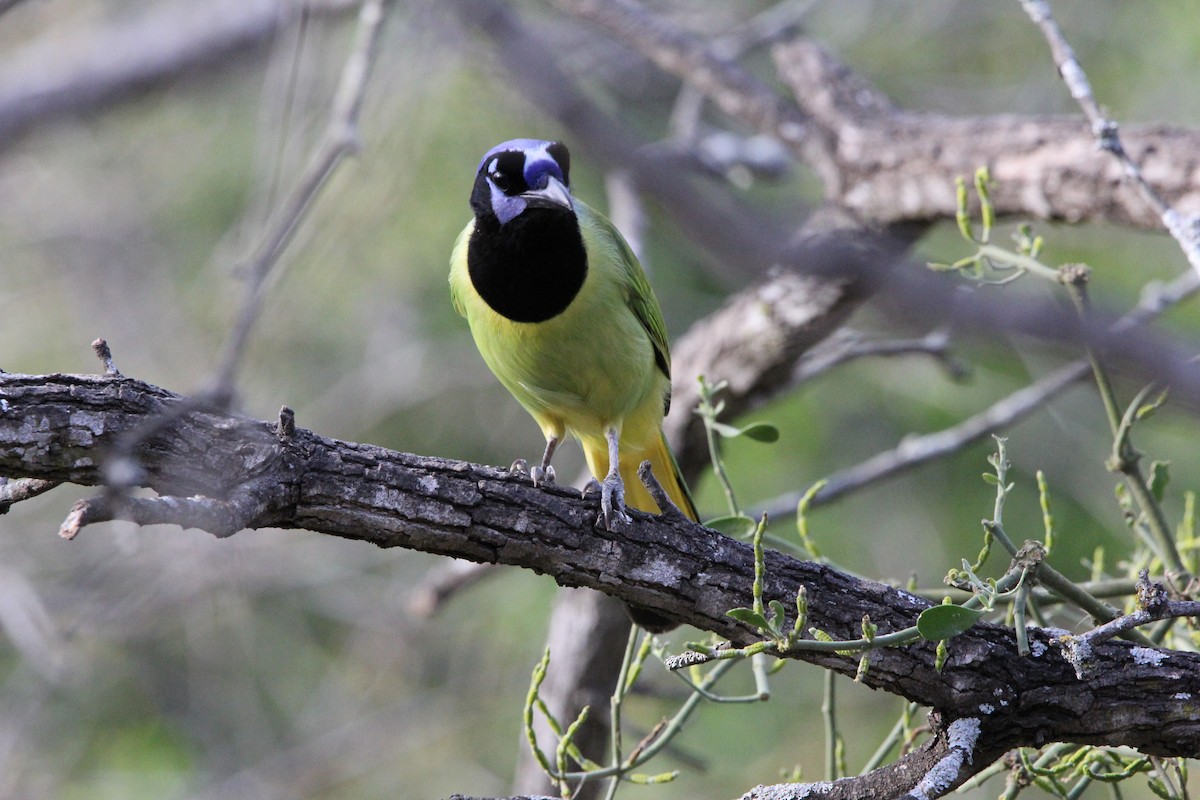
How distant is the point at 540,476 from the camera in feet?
10.1

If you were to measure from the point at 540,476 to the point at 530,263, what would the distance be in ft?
2.50

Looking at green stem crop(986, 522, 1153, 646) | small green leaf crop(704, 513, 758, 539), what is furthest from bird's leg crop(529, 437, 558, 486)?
green stem crop(986, 522, 1153, 646)

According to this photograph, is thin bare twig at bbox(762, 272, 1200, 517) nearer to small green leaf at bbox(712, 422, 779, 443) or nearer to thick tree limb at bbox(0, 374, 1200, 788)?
small green leaf at bbox(712, 422, 779, 443)

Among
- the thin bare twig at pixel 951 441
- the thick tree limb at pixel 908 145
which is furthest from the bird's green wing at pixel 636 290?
the thick tree limb at pixel 908 145

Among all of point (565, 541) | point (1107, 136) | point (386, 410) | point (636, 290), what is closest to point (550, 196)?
point (636, 290)

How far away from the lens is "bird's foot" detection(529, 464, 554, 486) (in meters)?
2.66

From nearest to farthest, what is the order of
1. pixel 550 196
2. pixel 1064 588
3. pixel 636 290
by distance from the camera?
pixel 1064 588, pixel 550 196, pixel 636 290

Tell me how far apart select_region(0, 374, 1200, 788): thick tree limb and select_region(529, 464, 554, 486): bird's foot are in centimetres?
5

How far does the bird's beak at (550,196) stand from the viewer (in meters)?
3.35

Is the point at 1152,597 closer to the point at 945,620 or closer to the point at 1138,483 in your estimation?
the point at 945,620

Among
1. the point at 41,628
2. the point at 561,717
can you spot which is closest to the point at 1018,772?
the point at 561,717

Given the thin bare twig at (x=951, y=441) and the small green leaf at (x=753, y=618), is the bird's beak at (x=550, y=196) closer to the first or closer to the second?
the thin bare twig at (x=951, y=441)

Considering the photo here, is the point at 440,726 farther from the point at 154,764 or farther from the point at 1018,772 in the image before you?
the point at 1018,772

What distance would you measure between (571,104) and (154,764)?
7710 millimetres
